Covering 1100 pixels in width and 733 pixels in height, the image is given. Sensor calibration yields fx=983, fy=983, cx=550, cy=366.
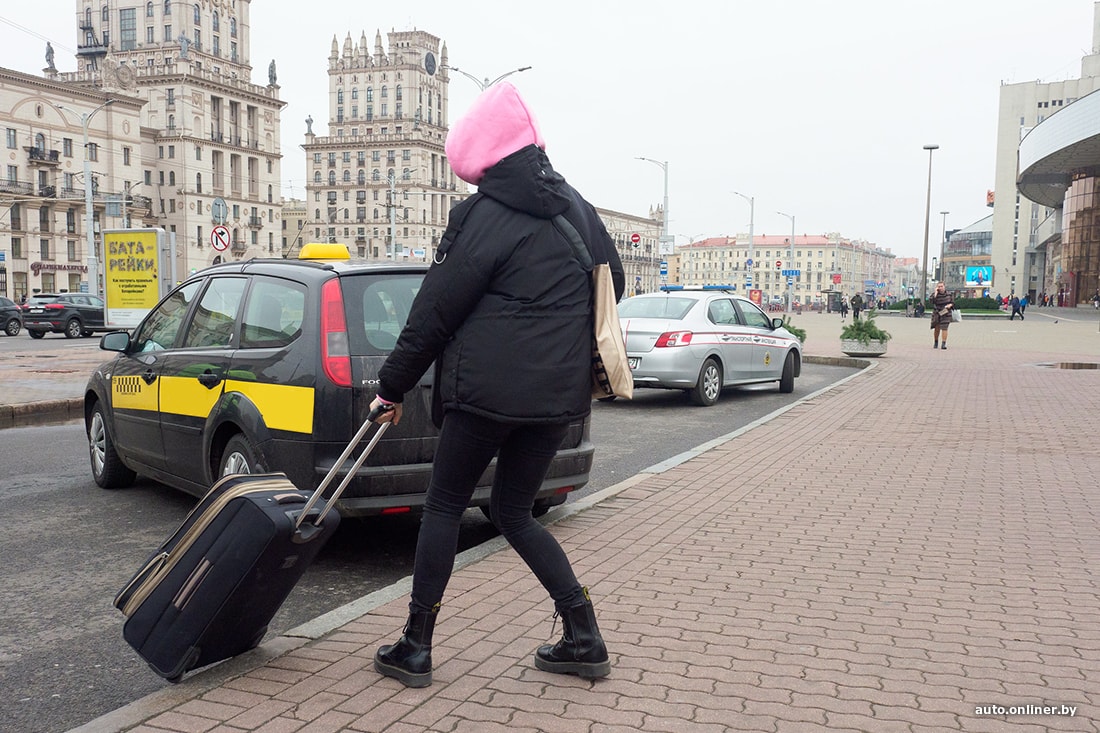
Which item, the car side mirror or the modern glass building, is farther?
the modern glass building

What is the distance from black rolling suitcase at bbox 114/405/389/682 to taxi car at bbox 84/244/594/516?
4.57 ft

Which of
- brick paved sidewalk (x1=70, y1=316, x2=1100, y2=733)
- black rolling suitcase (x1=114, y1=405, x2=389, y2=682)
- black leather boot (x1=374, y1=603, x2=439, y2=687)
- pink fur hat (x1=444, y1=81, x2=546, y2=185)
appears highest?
pink fur hat (x1=444, y1=81, x2=546, y2=185)

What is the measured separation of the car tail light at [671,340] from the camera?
12820mm

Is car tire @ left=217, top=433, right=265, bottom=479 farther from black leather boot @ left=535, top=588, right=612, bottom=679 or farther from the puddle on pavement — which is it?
the puddle on pavement

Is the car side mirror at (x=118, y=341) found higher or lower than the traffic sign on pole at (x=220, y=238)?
lower

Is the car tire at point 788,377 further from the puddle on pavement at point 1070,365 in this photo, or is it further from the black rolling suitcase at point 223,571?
the black rolling suitcase at point 223,571

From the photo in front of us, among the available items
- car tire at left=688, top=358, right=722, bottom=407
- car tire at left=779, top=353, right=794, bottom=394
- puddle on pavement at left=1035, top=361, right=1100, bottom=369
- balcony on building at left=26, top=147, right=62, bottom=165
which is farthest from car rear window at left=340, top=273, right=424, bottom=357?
balcony on building at left=26, top=147, right=62, bottom=165

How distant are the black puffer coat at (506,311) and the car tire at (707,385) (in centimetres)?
992

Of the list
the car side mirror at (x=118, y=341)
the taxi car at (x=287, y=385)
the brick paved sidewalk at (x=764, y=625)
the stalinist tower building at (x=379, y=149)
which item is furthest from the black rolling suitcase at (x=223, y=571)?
the stalinist tower building at (x=379, y=149)

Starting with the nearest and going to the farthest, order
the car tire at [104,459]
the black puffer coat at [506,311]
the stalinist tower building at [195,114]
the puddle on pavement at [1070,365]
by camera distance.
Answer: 1. the black puffer coat at [506,311]
2. the car tire at [104,459]
3. the puddle on pavement at [1070,365]
4. the stalinist tower building at [195,114]

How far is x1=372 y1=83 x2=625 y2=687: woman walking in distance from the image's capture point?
3125 mm

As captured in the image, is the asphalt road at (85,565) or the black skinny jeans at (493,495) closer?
the black skinny jeans at (493,495)

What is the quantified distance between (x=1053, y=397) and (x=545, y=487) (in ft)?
36.2

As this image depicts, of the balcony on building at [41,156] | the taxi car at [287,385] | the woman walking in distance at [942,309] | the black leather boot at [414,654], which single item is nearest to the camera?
the black leather boot at [414,654]
